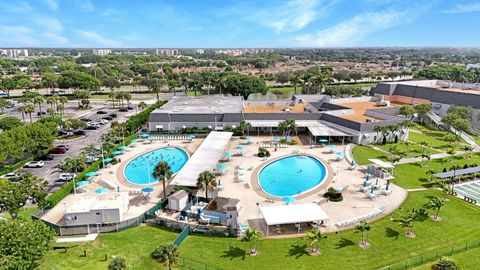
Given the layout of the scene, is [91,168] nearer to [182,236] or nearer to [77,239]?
[77,239]

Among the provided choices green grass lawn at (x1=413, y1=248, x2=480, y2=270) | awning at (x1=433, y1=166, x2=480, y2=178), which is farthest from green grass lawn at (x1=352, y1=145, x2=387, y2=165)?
green grass lawn at (x1=413, y1=248, x2=480, y2=270)

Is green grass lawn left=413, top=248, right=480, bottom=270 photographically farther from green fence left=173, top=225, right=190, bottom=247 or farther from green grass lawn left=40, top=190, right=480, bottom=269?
green fence left=173, top=225, right=190, bottom=247

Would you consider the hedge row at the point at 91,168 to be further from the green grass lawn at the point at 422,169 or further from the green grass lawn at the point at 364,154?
the green grass lawn at the point at 422,169

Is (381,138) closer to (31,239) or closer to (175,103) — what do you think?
(175,103)

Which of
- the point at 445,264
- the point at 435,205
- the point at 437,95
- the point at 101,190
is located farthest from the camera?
the point at 437,95

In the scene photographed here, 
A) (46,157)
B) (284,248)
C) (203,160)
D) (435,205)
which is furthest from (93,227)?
(435,205)

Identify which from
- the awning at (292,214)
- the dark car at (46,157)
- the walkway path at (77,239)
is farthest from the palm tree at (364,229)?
the dark car at (46,157)

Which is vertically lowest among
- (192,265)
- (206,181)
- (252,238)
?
(192,265)
